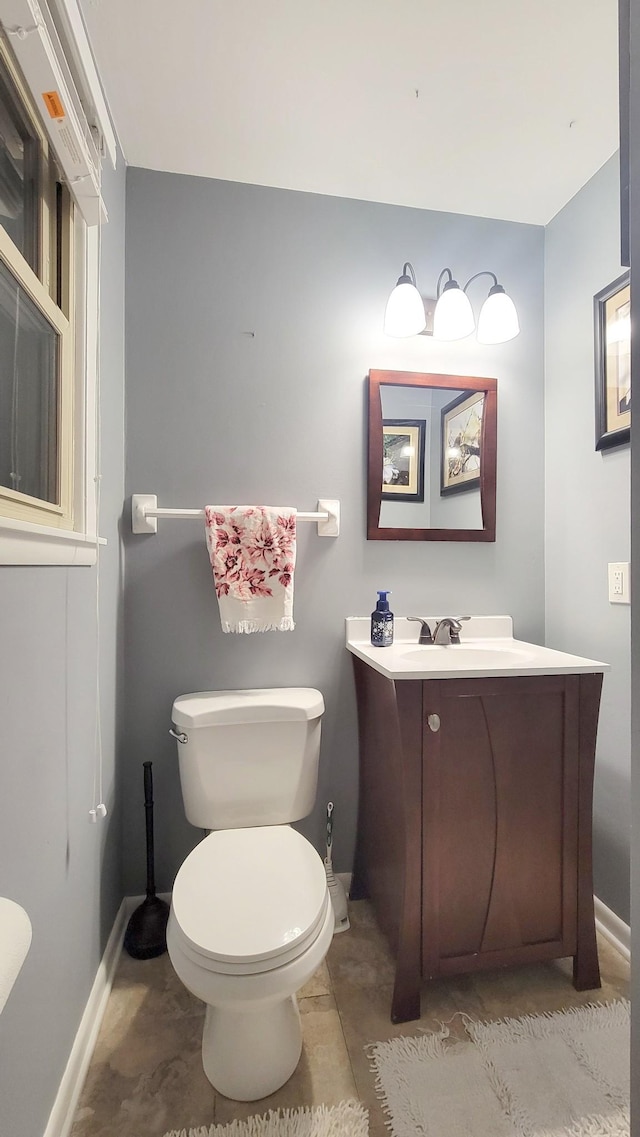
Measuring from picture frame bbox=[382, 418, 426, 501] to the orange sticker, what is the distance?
1108 mm

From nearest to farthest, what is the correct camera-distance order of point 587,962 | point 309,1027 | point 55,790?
1. point 55,790
2. point 309,1027
3. point 587,962

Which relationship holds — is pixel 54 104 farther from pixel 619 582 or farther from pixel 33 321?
pixel 619 582

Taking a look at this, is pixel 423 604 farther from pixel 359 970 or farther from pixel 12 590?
pixel 12 590

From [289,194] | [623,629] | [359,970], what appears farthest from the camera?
[289,194]

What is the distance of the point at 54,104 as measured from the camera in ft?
2.79

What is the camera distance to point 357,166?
1555 millimetres

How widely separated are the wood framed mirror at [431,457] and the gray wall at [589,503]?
0.24 meters

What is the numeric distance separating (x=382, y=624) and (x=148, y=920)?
1.12m

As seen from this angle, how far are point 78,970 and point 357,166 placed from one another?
2309 mm

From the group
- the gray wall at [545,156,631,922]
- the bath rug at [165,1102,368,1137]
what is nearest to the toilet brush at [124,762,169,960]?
the bath rug at [165,1102,368,1137]

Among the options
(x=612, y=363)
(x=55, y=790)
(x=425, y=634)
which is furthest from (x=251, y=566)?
(x=612, y=363)

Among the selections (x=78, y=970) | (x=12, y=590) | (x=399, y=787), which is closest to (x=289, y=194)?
(x=12, y=590)

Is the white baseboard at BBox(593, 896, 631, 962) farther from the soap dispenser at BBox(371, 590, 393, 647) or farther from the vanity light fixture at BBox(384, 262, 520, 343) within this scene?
the vanity light fixture at BBox(384, 262, 520, 343)

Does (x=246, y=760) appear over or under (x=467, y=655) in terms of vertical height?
under
